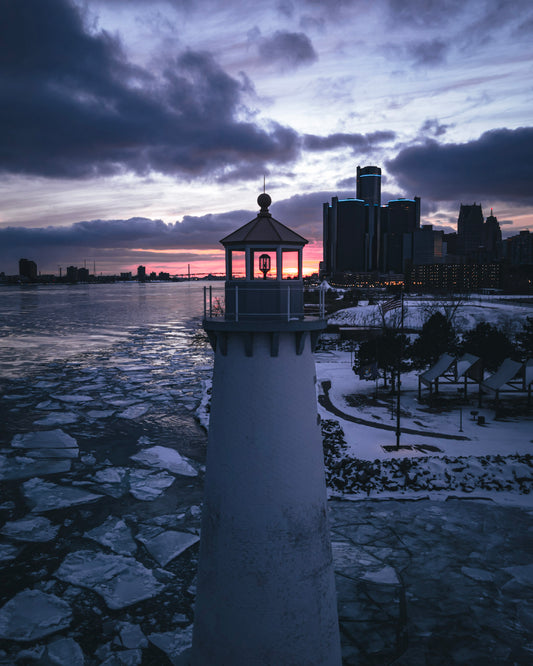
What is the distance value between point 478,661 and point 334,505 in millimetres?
7206

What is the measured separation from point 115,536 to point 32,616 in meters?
3.52

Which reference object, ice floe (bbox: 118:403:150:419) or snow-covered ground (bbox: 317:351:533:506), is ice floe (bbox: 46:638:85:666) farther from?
ice floe (bbox: 118:403:150:419)

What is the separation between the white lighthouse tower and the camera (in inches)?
258

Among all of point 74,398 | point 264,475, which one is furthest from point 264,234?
point 74,398

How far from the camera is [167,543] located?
14.1 metres

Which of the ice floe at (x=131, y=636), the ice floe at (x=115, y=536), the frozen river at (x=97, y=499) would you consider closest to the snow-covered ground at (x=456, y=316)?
the frozen river at (x=97, y=499)

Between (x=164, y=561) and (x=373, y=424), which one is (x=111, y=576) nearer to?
(x=164, y=561)

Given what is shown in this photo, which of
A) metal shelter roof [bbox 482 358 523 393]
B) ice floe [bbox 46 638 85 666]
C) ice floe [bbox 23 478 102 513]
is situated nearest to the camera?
ice floe [bbox 46 638 85 666]

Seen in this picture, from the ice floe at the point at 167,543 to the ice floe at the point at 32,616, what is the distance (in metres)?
2.72

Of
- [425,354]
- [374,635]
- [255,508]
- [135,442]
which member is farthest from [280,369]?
[425,354]

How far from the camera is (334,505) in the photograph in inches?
651

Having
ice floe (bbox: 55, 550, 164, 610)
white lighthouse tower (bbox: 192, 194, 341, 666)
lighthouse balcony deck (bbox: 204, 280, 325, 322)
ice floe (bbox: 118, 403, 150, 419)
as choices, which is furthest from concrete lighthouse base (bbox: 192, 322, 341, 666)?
ice floe (bbox: 118, 403, 150, 419)

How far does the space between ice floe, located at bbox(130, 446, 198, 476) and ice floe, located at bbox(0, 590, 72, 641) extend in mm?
7784

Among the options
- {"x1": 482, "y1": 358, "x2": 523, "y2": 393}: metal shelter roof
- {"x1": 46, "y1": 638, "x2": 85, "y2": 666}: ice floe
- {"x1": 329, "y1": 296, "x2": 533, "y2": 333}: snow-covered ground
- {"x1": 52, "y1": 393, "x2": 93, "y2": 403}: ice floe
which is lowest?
{"x1": 46, "y1": 638, "x2": 85, "y2": 666}: ice floe
